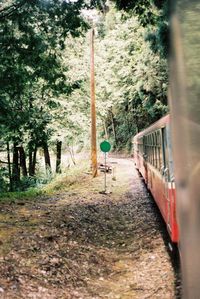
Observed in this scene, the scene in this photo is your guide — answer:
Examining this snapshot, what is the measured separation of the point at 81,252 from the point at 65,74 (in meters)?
15.0

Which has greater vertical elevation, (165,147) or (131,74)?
(131,74)

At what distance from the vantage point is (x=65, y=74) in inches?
871

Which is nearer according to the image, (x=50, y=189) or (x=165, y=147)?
(x=165, y=147)

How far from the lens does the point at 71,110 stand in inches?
976

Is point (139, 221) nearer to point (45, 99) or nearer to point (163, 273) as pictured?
point (163, 273)

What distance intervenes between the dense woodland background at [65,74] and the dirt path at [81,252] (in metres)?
4.12

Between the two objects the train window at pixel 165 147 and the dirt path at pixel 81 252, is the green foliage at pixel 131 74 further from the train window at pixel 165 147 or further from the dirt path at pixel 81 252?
the train window at pixel 165 147

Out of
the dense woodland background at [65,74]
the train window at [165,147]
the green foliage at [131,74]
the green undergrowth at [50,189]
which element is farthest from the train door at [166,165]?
the green foliage at [131,74]

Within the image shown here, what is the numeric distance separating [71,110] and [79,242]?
53.1 ft

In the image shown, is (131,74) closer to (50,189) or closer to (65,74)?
(65,74)

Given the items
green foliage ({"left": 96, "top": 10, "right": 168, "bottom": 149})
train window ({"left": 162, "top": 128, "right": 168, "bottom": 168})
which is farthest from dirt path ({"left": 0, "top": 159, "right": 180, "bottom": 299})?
green foliage ({"left": 96, "top": 10, "right": 168, "bottom": 149})

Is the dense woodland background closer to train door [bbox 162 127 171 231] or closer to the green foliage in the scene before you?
the green foliage

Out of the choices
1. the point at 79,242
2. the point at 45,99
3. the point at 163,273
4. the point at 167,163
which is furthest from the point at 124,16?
the point at 45,99

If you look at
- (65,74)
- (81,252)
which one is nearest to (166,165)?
(81,252)
